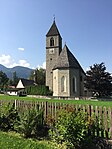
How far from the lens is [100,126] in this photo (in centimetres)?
731

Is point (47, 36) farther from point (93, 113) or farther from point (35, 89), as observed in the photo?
point (93, 113)

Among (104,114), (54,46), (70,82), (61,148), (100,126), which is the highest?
(54,46)

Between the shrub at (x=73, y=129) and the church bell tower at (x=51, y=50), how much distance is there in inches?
1939

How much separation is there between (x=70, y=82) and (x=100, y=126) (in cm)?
4236

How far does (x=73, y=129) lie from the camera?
21.8ft

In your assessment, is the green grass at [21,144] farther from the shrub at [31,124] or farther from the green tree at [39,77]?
the green tree at [39,77]

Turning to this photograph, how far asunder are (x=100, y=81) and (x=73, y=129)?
4086 cm

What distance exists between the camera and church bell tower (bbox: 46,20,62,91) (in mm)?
57469

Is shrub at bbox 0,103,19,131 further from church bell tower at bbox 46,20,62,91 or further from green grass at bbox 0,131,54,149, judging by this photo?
church bell tower at bbox 46,20,62,91

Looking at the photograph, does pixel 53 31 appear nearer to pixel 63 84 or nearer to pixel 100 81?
pixel 63 84

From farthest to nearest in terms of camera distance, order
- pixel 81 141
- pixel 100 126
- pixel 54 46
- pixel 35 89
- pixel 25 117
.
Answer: pixel 54 46 < pixel 35 89 < pixel 25 117 < pixel 100 126 < pixel 81 141

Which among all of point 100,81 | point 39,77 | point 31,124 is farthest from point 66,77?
point 39,77

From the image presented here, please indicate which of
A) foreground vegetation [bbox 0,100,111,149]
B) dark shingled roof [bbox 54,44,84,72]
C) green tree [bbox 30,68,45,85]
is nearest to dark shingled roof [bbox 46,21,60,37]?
dark shingled roof [bbox 54,44,84,72]

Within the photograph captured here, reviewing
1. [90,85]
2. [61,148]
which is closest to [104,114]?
[61,148]
